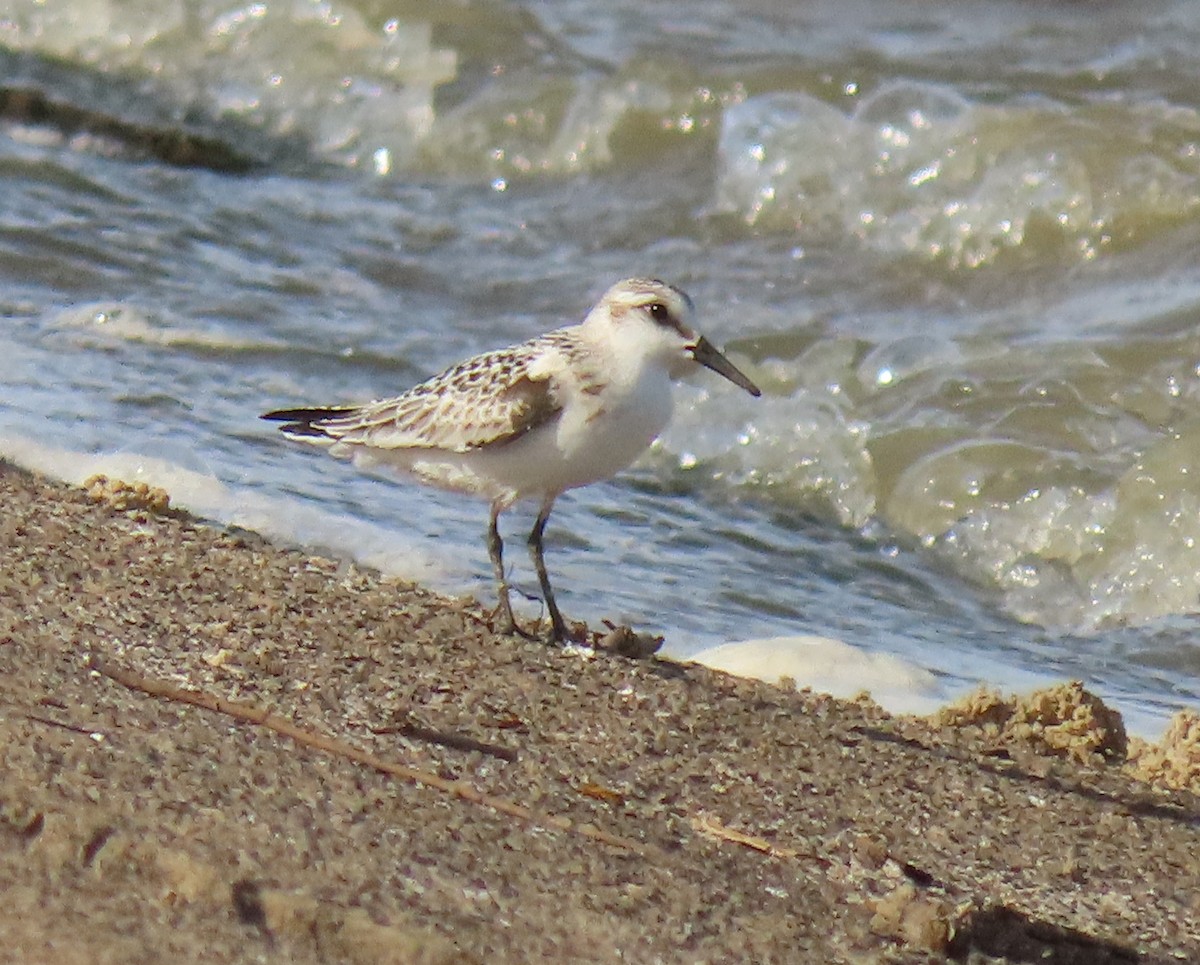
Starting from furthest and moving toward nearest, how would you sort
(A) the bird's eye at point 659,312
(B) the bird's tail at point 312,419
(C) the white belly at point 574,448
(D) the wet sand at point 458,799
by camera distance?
(B) the bird's tail at point 312,419 < (A) the bird's eye at point 659,312 < (C) the white belly at point 574,448 < (D) the wet sand at point 458,799

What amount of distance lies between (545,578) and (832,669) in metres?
0.81

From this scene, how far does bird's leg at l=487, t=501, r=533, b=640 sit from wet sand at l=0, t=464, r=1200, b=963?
0.06 m

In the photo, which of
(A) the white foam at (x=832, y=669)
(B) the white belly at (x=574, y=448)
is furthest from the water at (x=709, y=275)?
(B) the white belly at (x=574, y=448)

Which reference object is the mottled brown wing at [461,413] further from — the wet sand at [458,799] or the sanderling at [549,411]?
the wet sand at [458,799]

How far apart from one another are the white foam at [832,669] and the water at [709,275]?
23 cm

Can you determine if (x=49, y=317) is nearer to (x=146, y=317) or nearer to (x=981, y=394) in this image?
(x=146, y=317)

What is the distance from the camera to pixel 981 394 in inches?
306

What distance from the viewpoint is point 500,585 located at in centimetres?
A: 479

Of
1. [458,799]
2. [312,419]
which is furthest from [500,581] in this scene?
[458,799]

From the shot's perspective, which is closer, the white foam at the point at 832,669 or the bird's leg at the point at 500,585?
the bird's leg at the point at 500,585

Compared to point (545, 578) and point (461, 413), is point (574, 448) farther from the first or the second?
point (545, 578)

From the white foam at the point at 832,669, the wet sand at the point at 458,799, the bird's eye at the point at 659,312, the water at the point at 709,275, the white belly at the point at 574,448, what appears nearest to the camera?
the wet sand at the point at 458,799

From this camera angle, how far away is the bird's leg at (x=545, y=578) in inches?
183

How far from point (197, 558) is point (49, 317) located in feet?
9.86
